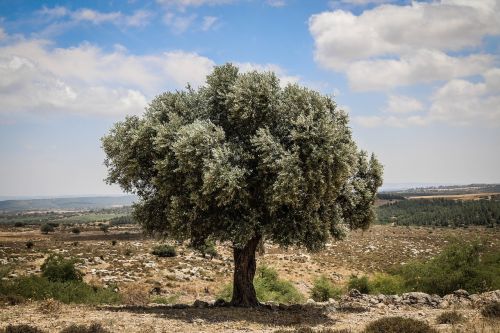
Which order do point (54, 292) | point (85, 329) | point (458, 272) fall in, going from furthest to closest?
1. point (458, 272)
2. point (54, 292)
3. point (85, 329)

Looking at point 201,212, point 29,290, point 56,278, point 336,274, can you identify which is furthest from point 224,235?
point 336,274

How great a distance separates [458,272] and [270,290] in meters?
13.8

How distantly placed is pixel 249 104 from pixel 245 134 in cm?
212

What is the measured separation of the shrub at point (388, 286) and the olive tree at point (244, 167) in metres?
10.0

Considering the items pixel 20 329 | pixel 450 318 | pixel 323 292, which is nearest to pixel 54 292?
pixel 20 329

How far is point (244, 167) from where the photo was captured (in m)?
20.1

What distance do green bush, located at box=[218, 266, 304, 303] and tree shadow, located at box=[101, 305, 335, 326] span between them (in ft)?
30.3

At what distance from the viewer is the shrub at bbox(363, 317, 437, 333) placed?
1541cm

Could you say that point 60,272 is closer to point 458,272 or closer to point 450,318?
point 450,318

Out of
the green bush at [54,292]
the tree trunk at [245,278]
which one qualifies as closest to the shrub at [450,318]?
the tree trunk at [245,278]

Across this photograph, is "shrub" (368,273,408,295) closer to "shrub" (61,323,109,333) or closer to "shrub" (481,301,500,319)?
"shrub" (481,301,500,319)

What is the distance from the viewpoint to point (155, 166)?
20.7 meters

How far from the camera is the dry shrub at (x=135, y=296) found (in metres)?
27.1

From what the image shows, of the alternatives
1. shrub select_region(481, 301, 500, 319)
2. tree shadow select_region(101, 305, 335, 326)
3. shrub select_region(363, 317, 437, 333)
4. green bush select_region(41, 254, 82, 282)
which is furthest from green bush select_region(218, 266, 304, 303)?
shrub select_region(363, 317, 437, 333)
